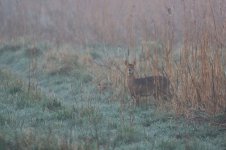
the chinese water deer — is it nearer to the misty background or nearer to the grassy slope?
the grassy slope

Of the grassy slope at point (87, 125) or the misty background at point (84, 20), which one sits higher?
the misty background at point (84, 20)

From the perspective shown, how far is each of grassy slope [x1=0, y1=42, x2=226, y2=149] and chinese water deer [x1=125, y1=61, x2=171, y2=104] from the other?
0.22 metres

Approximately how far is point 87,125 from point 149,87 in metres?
1.38

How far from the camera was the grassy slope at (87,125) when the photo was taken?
5.15m

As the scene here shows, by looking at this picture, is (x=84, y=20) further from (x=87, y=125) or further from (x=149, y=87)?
(x=87, y=125)

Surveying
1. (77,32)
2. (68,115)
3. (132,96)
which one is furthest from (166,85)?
(77,32)

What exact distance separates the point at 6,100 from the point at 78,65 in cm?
274

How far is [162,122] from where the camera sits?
6.06m

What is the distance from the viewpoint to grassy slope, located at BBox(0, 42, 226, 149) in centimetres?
515

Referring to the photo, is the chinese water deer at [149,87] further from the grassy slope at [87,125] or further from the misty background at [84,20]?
the misty background at [84,20]

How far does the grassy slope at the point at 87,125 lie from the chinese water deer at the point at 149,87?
22 centimetres

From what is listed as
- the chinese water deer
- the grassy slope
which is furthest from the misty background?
the chinese water deer

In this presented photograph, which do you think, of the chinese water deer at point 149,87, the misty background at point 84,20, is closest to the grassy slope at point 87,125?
the chinese water deer at point 149,87

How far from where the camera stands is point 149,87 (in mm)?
7051
